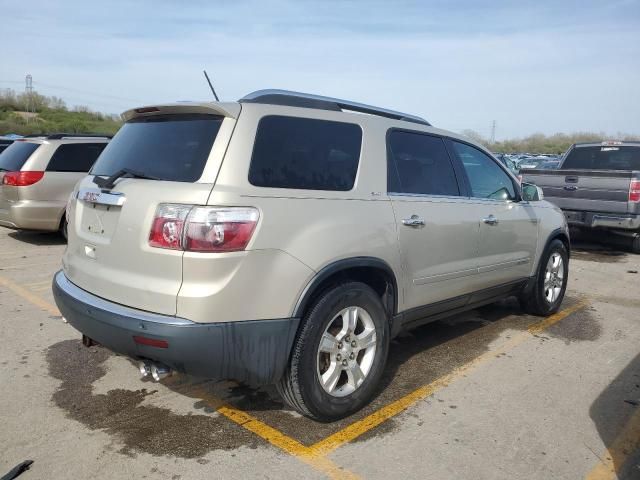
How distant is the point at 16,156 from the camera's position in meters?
8.95

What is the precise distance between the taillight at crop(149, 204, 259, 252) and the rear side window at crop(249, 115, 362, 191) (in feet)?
0.81

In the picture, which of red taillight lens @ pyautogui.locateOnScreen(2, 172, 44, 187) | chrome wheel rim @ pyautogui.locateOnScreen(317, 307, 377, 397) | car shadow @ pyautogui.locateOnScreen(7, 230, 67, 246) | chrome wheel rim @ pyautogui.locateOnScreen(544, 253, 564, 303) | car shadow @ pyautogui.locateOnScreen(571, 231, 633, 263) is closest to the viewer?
chrome wheel rim @ pyautogui.locateOnScreen(317, 307, 377, 397)

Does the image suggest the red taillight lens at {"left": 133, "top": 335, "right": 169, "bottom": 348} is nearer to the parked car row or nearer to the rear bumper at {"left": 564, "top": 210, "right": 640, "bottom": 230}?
the rear bumper at {"left": 564, "top": 210, "right": 640, "bottom": 230}

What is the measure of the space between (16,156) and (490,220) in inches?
302

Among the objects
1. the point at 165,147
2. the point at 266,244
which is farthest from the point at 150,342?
the point at 165,147

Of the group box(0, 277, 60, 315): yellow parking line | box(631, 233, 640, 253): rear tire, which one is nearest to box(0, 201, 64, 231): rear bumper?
box(0, 277, 60, 315): yellow parking line

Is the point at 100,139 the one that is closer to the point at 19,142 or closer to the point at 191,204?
the point at 19,142

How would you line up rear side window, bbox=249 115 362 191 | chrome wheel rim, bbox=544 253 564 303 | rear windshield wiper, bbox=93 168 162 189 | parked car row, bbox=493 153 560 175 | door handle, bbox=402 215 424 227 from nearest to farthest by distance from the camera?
rear side window, bbox=249 115 362 191
rear windshield wiper, bbox=93 168 162 189
door handle, bbox=402 215 424 227
chrome wheel rim, bbox=544 253 564 303
parked car row, bbox=493 153 560 175

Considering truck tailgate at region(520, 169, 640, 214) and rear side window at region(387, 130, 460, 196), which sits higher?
rear side window at region(387, 130, 460, 196)

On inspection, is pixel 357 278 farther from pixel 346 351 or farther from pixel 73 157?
pixel 73 157

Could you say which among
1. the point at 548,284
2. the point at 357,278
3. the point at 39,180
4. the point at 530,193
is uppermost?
the point at 530,193

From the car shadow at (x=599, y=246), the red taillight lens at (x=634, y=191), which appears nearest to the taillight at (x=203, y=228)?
the red taillight lens at (x=634, y=191)

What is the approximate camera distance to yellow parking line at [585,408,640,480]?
2.99m

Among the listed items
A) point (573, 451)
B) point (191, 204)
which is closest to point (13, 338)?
point (191, 204)
